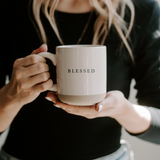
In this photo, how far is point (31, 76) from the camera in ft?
1.97

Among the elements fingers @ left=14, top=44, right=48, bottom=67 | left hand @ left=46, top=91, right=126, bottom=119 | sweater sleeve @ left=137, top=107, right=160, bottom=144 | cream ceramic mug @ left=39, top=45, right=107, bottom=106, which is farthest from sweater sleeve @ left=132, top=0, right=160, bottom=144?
fingers @ left=14, top=44, right=48, bottom=67

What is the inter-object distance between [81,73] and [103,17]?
1.43 ft

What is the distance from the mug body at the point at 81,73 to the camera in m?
0.55

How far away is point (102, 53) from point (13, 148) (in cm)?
61

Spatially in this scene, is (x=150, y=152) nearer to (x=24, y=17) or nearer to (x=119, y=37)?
(x=119, y=37)

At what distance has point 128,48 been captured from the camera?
897 mm

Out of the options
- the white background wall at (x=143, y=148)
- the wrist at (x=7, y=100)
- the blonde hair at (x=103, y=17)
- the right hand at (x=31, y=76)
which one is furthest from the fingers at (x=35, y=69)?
the white background wall at (x=143, y=148)

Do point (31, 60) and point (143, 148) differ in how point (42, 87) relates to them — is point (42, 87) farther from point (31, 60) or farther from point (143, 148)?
point (143, 148)

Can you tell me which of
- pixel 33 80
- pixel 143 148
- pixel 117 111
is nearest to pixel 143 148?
pixel 143 148

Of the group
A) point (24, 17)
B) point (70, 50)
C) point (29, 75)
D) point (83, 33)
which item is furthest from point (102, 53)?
point (24, 17)

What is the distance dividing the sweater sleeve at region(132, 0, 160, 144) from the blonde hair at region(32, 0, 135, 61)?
0.06 metres

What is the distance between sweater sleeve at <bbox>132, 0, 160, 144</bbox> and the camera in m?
0.89

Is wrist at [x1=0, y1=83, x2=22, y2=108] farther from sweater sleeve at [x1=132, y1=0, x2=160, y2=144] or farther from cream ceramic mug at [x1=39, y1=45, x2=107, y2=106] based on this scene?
sweater sleeve at [x1=132, y1=0, x2=160, y2=144]

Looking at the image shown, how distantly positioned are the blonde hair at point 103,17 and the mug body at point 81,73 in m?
0.34
